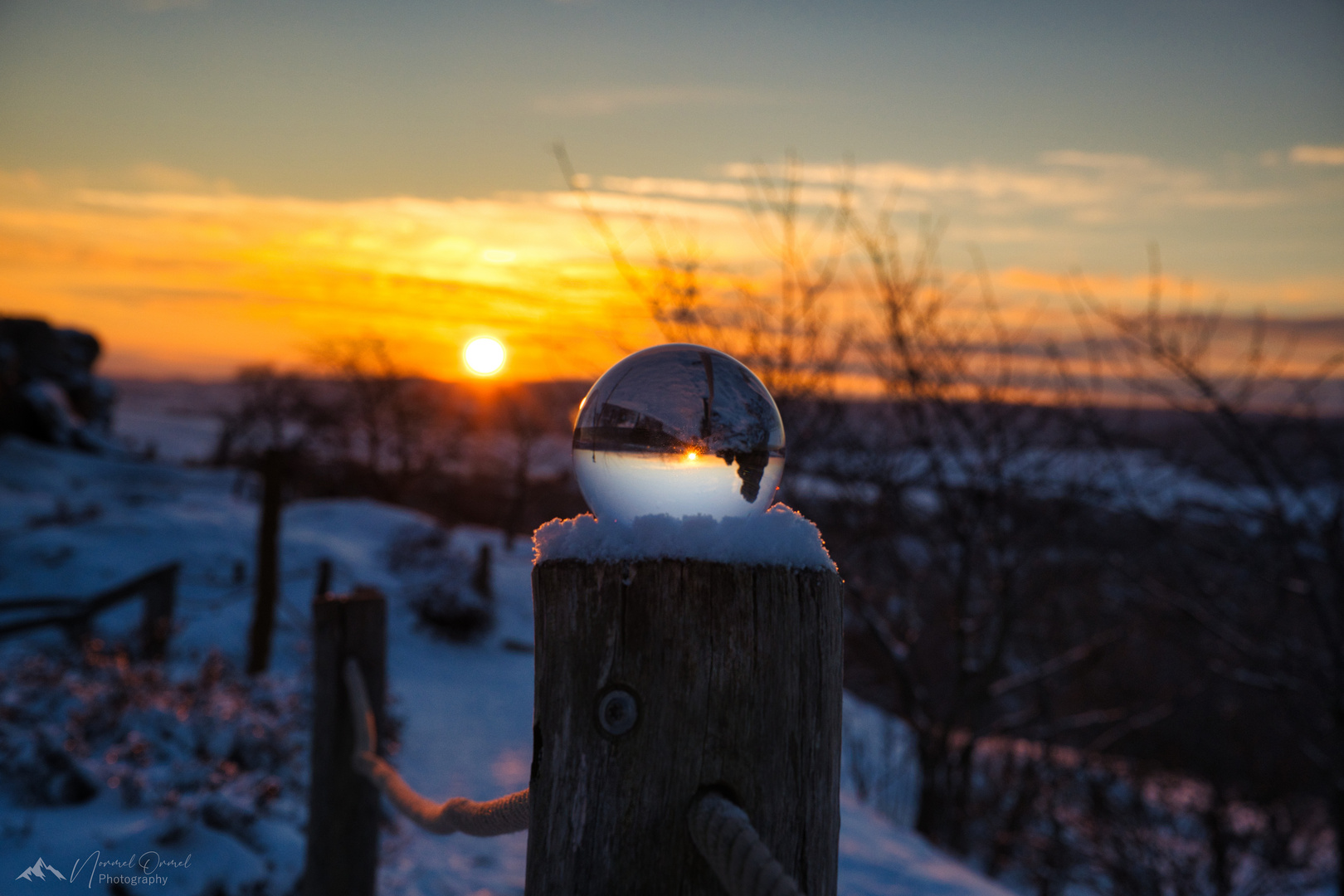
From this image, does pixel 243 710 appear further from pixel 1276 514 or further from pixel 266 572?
pixel 1276 514

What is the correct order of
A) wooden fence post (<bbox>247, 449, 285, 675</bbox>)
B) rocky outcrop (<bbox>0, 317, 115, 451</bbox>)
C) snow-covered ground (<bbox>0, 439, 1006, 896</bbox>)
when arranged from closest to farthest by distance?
snow-covered ground (<bbox>0, 439, 1006, 896</bbox>) → wooden fence post (<bbox>247, 449, 285, 675</bbox>) → rocky outcrop (<bbox>0, 317, 115, 451</bbox>)

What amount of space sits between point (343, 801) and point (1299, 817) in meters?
8.74

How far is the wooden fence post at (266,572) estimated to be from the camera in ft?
31.4

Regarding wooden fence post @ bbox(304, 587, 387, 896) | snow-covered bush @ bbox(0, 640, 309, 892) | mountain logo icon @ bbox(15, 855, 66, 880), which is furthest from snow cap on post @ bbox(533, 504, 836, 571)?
snow-covered bush @ bbox(0, 640, 309, 892)

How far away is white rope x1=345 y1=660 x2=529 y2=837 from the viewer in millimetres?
1479

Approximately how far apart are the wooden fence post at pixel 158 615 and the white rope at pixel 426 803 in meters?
7.36

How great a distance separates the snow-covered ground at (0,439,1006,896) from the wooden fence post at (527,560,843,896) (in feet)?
12.1

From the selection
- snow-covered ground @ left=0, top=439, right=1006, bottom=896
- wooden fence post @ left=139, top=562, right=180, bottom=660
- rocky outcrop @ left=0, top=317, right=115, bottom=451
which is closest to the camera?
snow-covered ground @ left=0, top=439, right=1006, bottom=896

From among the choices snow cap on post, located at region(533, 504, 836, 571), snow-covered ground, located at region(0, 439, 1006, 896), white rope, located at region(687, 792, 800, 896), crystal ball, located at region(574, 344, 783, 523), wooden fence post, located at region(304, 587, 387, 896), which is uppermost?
crystal ball, located at region(574, 344, 783, 523)

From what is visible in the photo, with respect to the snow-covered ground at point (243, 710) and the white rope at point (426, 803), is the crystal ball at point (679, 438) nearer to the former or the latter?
the white rope at point (426, 803)

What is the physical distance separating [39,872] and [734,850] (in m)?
3.99

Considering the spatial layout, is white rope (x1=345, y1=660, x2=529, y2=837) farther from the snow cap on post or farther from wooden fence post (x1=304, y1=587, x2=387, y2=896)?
the snow cap on post

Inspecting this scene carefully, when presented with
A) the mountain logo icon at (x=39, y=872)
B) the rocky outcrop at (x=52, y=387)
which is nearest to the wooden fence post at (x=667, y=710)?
the mountain logo icon at (x=39, y=872)

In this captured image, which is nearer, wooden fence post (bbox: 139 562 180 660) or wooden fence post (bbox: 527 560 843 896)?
wooden fence post (bbox: 527 560 843 896)
